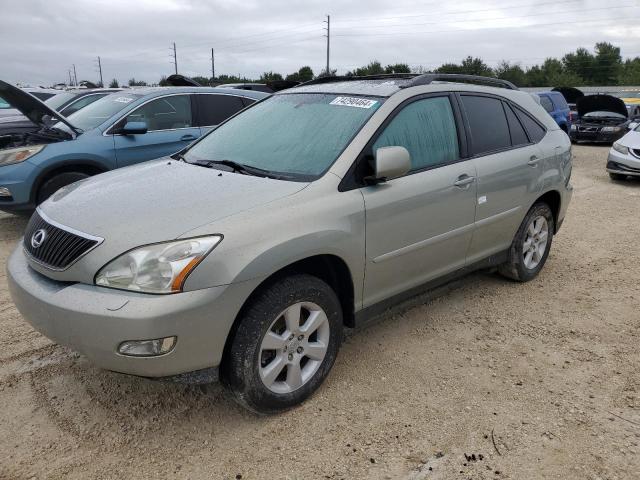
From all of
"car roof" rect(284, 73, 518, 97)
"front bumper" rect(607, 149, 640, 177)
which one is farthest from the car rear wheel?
"car roof" rect(284, 73, 518, 97)

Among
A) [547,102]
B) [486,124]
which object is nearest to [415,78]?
[486,124]

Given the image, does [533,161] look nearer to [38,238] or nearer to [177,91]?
[38,238]

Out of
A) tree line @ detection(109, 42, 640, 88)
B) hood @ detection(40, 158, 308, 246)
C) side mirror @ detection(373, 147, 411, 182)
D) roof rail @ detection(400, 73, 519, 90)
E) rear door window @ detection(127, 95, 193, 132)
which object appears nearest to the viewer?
hood @ detection(40, 158, 308, 246)

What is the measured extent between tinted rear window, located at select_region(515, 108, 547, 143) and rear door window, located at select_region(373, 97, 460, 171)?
1.04 metres

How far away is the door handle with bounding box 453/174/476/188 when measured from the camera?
352 centimetres

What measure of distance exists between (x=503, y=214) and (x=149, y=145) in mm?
4293

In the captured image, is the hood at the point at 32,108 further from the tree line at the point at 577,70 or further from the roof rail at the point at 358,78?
the tree line at the point at 577,70

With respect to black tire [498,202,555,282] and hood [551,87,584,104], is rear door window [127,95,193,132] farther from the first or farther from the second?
hood [551,87,584,104]

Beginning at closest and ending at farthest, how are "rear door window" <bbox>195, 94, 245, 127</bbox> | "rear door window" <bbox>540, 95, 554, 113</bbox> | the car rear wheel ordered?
1. "rear door window" <bbox>195, 94, 245, 127</bbox>
2. the car rear wheel
3. "rear door window" <bbox>540, 95, 554, 113</bbox>

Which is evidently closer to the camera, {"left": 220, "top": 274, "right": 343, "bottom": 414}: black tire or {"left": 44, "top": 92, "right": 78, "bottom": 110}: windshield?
{"left": 220, "top": 274, "right": 343, "bottom": 414}: black tire

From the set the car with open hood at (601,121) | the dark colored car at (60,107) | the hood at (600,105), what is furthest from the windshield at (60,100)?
the hood at (600,105)

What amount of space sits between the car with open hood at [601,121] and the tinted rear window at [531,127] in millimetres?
13552

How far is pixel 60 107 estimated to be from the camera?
413 inches

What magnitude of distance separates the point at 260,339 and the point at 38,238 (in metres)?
1.25
